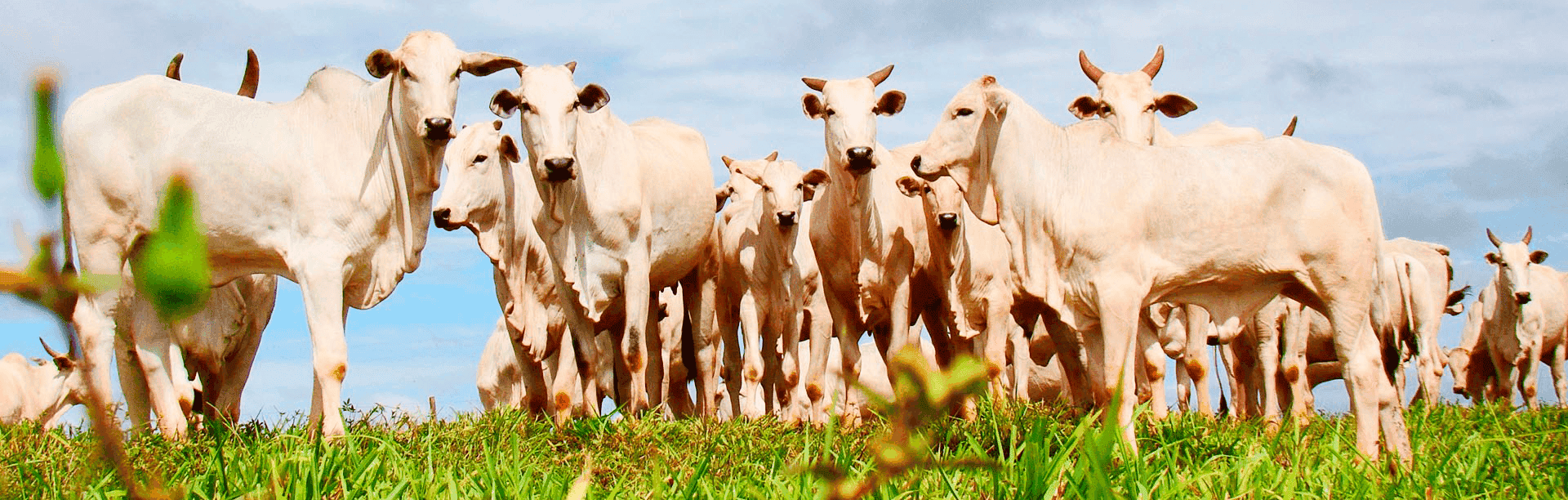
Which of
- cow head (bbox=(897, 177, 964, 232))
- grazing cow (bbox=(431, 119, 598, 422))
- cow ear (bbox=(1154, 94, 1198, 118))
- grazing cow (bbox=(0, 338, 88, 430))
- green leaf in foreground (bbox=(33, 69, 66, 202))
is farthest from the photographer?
grazing cow (bbox=(0, 338, 88, 430))

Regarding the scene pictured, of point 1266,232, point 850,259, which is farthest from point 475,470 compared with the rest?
point 850,259

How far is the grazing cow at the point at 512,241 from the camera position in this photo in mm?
9477

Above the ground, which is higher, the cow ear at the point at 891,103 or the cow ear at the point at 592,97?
the cow ear at the point at 592,97

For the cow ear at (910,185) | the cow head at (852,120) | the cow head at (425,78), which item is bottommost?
the cow ear at (910,185)

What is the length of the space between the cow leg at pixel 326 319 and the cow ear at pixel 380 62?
3.51 feet

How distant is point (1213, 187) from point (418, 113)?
13.2 ft

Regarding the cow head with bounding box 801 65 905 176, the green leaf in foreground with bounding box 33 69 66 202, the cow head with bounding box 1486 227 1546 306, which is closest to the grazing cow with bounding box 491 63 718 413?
the cow head with bounding box 801 65 905 176

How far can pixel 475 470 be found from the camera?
5.25 meters

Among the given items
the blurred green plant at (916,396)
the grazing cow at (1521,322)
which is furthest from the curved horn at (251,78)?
the grazing cow at (1521,322)

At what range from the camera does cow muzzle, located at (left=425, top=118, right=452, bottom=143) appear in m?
6.73

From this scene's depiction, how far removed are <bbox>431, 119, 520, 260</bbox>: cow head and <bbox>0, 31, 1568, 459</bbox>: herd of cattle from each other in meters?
0.03

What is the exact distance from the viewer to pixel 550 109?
8.11m

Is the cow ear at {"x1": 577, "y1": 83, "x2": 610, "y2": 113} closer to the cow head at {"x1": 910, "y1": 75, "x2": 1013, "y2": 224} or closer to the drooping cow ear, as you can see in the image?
the drooping cow ear

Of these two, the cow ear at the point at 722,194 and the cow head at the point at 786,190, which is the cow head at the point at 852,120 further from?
the cow ear at the point at 722,194
